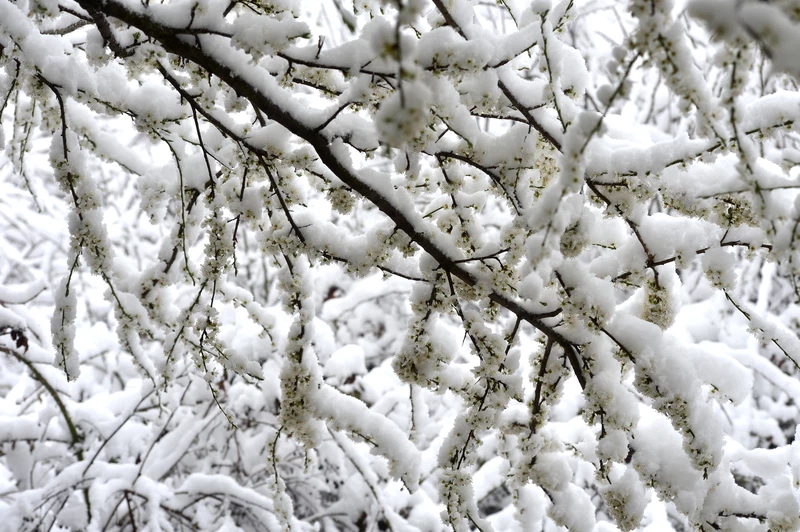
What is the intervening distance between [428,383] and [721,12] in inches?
44.0

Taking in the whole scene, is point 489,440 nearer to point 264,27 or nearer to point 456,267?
point 456,267

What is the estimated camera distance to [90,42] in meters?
1.32

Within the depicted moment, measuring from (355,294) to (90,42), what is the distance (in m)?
2.93

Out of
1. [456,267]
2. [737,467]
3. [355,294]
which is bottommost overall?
[456,267]

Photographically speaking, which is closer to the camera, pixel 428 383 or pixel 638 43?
pixel 638 43

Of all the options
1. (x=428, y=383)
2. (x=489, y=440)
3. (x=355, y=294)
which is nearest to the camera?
(x=428, y=383)

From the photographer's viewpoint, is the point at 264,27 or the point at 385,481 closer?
the point at 264,27

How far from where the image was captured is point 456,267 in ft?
4.41

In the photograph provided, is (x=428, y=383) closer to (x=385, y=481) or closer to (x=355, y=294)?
(x=385, y=481)

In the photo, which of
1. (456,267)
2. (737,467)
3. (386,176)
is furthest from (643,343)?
(737,467)

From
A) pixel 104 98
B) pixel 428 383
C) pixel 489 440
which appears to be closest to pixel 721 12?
pixel 428 383

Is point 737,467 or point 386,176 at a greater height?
point 737,467

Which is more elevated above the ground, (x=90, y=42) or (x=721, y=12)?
(x=90, y=42)

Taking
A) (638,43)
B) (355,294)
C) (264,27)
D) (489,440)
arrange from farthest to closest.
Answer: (355,294) → (489,440) → (264,27) → (638,43)
